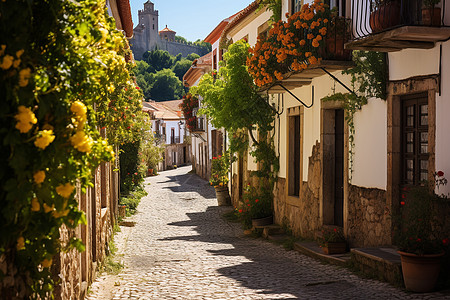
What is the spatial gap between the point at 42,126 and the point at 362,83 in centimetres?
704

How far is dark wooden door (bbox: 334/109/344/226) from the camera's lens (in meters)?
10.7

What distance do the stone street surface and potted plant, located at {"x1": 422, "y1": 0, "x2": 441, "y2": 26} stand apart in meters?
3.27

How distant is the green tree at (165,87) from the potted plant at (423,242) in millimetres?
81049

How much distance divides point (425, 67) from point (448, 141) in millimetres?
1127

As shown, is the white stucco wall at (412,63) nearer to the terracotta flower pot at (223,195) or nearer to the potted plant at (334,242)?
the potted plant at (334,242)

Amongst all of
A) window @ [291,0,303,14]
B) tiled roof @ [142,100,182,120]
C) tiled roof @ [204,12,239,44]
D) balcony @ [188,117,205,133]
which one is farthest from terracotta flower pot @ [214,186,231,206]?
tiled roof @ [142,100,182,120]

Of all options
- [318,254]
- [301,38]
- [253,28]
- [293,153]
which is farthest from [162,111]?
[318,254]

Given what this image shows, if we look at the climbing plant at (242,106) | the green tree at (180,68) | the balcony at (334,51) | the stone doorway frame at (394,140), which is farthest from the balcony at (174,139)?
the stone doorway frame at (394,140)

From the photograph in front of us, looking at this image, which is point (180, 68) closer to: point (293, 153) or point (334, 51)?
point (293, 153)

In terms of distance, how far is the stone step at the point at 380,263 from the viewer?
709 centimetres

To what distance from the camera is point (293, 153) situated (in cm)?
1303

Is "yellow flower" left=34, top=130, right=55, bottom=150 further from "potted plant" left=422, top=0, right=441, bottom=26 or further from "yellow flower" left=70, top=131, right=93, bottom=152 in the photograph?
"potted plant" left=422, top=0, right=441, bottom=26

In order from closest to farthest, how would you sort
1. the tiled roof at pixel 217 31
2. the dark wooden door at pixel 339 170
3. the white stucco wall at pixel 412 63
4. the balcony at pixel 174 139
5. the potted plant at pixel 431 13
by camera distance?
the potted plant at pixel 431 13 → the white stucco wall at pixel 412 63 → the dark wooden door at pixel 339 170 → the tiled roof at pixel 217 31 → the balcony at pixel 174 139

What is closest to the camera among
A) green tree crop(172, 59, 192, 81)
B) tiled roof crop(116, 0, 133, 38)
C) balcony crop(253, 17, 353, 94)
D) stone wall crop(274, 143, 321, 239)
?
balcony crop(253, 17, 353, 94)
